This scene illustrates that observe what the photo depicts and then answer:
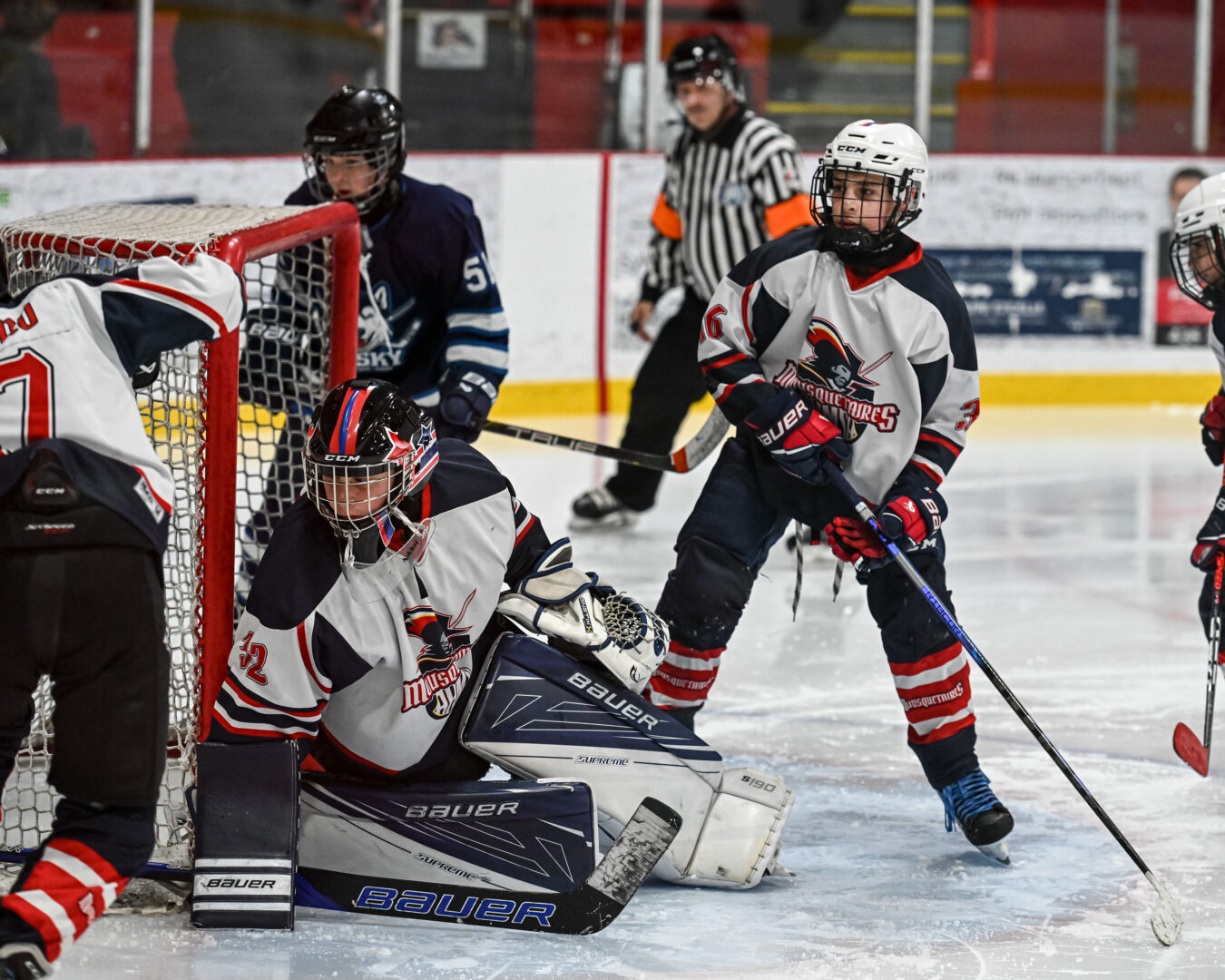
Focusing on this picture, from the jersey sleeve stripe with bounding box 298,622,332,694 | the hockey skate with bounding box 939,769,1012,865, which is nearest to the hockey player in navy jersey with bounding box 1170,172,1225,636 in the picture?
the hockey skate with bounding box 939,769,1012,865

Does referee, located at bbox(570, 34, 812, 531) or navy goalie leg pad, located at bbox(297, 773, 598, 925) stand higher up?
referee, located at bbox(570, 34, 812, 531)

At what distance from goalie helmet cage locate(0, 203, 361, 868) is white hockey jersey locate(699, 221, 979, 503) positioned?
0.72 metres

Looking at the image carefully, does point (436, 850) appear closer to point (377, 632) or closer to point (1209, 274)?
point (377, 632)

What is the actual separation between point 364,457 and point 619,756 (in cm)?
64

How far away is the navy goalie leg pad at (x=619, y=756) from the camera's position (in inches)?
111

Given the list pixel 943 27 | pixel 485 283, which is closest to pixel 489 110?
pixel 943 27

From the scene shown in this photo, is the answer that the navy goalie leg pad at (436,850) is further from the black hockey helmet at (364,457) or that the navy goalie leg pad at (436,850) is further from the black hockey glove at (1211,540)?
the black hockey glove at (1211,540)

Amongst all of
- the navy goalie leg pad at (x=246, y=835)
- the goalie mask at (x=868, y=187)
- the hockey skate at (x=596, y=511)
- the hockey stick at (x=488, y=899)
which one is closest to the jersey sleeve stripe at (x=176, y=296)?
the navy goalie leg pad at (x=246, y=835)

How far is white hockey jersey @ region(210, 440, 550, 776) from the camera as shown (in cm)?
256

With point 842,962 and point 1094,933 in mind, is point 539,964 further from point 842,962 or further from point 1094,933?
point 1094,933

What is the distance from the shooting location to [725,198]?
5.47 meters

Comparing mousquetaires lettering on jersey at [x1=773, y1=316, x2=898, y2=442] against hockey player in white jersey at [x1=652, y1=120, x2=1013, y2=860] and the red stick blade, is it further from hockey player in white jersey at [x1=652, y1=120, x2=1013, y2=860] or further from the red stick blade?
the red stick blade

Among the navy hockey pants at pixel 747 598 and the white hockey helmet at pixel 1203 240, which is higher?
the white hockey helmet at pixel 1203 240

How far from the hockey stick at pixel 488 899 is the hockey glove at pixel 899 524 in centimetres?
67
